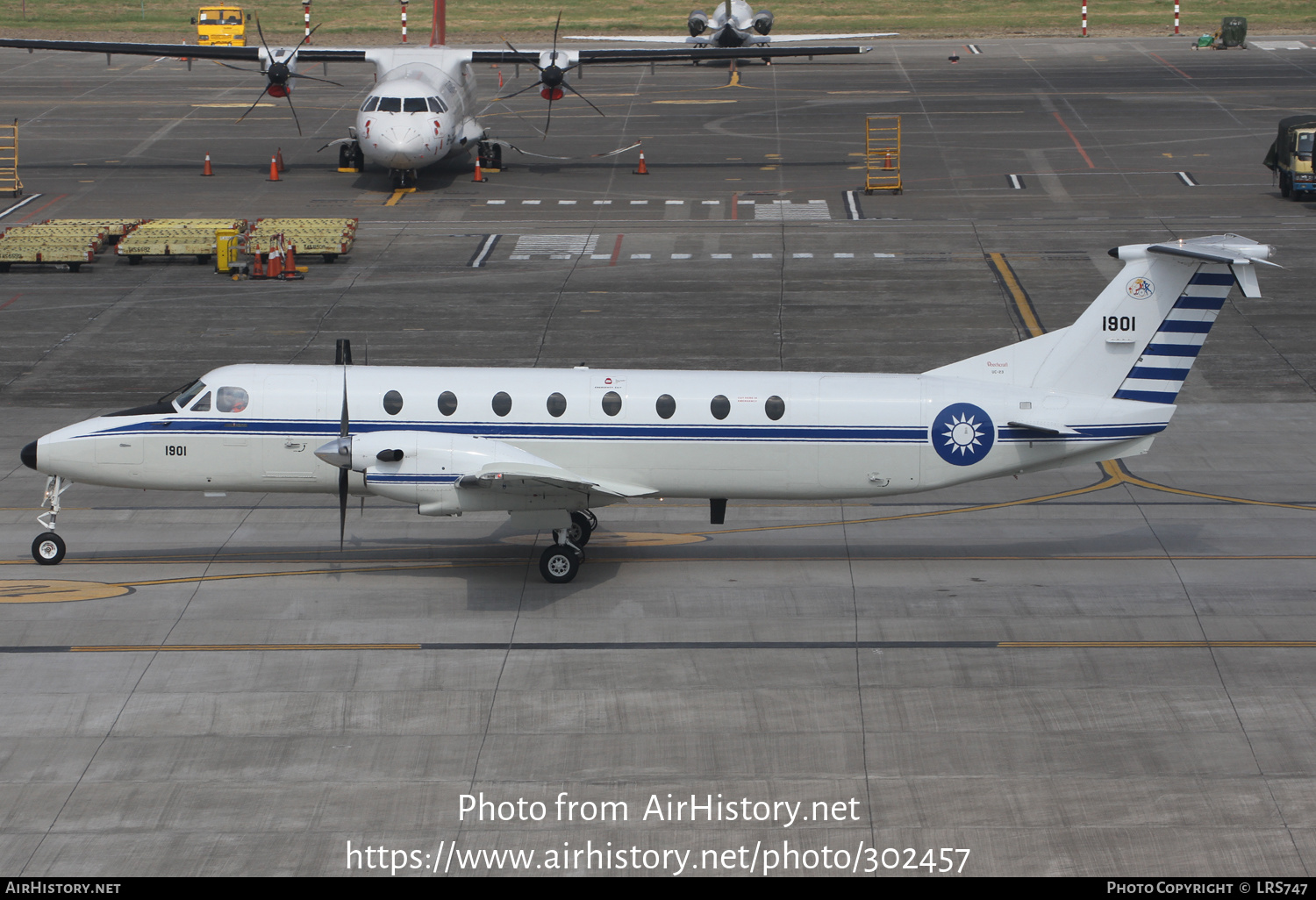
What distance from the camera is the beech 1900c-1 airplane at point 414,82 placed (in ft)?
152

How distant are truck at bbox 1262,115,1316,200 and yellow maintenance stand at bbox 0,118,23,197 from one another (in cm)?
4204

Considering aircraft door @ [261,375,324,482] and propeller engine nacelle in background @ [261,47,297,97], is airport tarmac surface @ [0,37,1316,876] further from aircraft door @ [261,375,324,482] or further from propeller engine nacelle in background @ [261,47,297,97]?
propeller engine nacelle in background @ [261,47,297,97]

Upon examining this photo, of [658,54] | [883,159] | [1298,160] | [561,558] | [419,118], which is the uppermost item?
[658,54]

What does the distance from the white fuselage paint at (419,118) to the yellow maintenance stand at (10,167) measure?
11.9m

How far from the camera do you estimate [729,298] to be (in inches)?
1475

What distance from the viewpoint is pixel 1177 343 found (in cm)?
2062

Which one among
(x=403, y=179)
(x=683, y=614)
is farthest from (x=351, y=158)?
(x=683, y=614)

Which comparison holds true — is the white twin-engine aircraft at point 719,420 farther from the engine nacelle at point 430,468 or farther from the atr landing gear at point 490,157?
the atr landing gear at point 490,157

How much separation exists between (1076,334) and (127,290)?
27.0 m

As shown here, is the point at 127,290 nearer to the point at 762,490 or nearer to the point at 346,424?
the point at 346,424

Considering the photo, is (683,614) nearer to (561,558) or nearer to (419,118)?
(561,558)

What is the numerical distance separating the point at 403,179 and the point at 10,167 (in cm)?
1511


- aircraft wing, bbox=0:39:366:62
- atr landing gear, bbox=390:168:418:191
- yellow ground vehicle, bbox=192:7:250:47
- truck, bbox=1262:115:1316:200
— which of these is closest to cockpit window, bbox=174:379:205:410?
atr landing gear, bbox=390:168:418:191

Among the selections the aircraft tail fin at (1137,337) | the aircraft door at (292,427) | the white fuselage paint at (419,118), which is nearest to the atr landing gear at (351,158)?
the white fuselage paint at (419,118)
